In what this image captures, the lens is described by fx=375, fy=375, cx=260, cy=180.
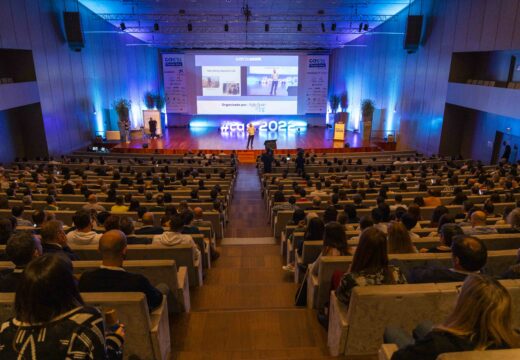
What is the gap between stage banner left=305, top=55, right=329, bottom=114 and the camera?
79.6 ft

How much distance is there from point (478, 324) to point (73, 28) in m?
16.7

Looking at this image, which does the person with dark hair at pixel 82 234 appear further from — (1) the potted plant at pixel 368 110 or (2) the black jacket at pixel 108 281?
(1) the potted plant at pixel 368 110

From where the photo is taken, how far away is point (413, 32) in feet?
49.6

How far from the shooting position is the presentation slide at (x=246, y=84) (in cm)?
2233

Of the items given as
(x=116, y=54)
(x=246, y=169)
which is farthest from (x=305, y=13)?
(x=116, y=54)

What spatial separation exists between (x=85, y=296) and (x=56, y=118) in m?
14.5

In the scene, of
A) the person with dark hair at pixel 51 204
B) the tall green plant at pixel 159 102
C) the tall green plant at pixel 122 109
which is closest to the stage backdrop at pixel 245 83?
the tall green plant at pixel 159 102

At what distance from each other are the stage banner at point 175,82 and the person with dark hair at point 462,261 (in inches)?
899

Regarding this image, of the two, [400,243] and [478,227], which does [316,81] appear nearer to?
[478,227]

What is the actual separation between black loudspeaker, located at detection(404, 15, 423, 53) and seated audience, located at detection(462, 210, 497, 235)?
1262cm

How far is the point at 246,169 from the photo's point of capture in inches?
632

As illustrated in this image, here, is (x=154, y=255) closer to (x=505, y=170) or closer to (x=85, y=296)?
(x=85, y=296)

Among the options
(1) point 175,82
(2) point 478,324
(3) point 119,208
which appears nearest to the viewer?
(2) point 478,324

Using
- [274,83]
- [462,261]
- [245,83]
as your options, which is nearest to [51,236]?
[462,261]
